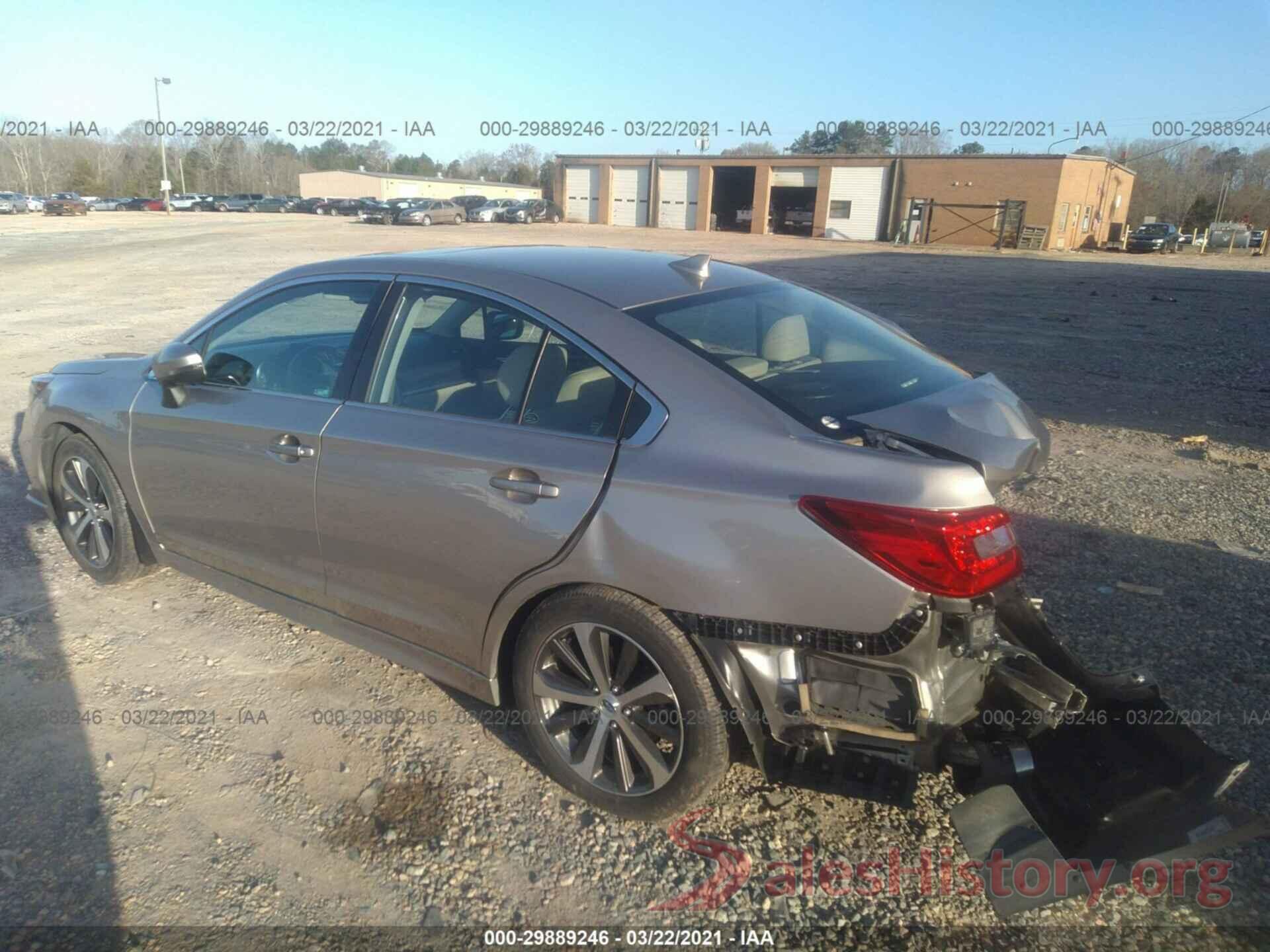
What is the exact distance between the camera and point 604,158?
58.1m

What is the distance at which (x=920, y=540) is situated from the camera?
2.26 m

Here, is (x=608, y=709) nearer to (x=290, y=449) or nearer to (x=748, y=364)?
(x=748, y=364)

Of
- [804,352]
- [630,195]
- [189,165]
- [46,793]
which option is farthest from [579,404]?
[189,165]

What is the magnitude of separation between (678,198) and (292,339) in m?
54.9

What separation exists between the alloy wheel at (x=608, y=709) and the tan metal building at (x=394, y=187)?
8024 centimetres

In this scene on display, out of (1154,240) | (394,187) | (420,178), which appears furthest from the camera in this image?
(420,178)

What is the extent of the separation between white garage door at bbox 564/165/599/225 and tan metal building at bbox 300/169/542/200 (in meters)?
19.8

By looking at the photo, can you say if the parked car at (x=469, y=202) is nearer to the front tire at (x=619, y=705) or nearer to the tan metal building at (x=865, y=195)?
the tan metal building at (x=865, y=195)

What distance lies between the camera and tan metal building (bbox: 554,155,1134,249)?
4453cm

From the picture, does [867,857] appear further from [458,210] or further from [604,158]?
[604,158]

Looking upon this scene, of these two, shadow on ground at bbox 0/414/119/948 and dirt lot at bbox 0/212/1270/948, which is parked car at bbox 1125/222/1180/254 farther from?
shadow on ground at bbox 0/414/119/948

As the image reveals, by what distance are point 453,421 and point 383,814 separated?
1334mm

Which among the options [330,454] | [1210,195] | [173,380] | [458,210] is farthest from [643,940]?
[1210,195]

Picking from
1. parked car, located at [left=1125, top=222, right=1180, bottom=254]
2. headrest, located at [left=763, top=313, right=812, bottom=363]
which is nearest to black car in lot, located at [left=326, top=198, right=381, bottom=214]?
parked car, located at [left=1125, top=222, right=1180, bottom=254]
